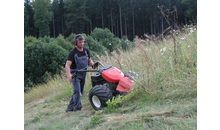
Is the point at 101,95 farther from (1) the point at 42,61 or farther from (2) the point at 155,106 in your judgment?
(1) the point at 42,61

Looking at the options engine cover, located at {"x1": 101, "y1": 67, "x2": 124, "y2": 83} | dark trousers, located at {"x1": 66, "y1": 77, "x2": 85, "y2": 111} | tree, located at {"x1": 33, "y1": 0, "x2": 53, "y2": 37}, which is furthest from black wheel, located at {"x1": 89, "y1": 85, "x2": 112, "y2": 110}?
tree, located at {"x1": 33, "y1": 0, "x2": 53, "y2": 37}

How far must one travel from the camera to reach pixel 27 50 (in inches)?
577

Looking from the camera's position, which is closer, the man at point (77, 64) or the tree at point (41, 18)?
the man at point (77, 64)

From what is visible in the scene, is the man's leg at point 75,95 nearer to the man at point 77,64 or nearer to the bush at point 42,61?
the man at point 77,64

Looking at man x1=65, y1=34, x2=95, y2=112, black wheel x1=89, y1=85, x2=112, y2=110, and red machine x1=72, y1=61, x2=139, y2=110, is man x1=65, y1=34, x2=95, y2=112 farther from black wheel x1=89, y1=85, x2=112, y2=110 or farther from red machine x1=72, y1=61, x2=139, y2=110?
black wheel x1=89, y1=85, x2=112, y2=110

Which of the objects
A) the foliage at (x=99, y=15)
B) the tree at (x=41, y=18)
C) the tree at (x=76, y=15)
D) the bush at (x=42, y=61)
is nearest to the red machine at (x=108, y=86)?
the bush at (x=42, y=61)

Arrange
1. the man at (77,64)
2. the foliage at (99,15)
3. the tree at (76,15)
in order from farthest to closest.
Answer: the tree at (76,15) → the foliage at (99,15) → the man at (77,64)

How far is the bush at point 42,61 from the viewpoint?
13.4 m

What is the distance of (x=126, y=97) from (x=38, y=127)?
2.01 metres

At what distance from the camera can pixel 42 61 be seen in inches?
545

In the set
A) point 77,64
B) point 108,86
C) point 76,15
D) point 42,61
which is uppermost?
point 76,15

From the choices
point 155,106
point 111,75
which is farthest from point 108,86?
point 155,106
